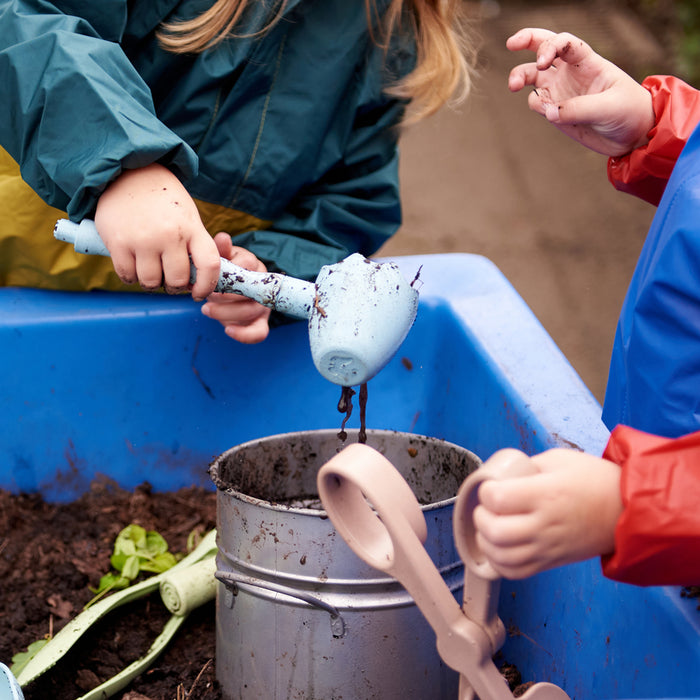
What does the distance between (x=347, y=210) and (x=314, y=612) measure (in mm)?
635

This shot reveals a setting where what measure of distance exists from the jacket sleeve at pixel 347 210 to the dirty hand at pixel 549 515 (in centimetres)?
70

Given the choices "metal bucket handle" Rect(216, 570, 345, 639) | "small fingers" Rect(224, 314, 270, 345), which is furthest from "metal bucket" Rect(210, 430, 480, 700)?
"small fingers" Rect(224, 314, 270, 345)

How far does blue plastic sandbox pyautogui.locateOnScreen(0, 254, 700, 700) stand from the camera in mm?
1174

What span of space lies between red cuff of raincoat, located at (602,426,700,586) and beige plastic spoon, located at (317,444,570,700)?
0.09 metres

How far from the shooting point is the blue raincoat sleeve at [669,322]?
71 centimetres

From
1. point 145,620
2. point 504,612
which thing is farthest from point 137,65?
point 504,612

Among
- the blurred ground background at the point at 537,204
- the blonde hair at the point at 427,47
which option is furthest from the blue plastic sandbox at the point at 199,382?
the blurred ground background at the point at 537,204

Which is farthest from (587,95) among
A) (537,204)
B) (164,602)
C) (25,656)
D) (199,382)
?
(537,204)

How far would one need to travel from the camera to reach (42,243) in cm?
121

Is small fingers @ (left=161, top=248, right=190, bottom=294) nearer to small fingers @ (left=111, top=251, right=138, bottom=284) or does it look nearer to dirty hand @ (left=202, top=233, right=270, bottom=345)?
small fingers @ (left=111, top=251, right=138, bottom=284)

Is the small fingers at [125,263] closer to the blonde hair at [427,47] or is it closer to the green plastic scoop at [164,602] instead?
the green plastic scoop at [164,602]

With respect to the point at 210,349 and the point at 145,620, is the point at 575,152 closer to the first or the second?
the point at 210,349

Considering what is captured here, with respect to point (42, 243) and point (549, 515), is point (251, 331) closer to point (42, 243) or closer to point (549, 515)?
point (42, 243)

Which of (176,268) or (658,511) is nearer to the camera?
(658,511)
